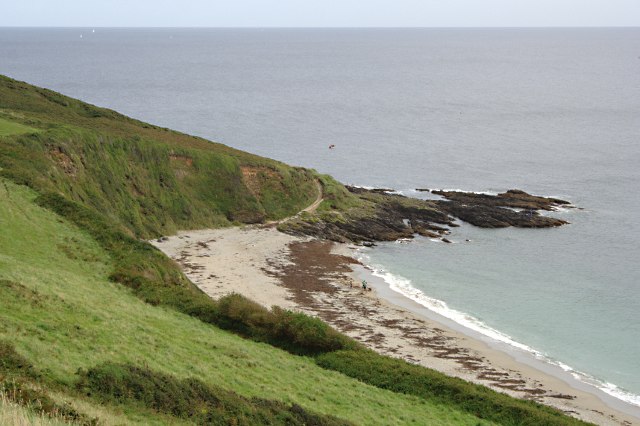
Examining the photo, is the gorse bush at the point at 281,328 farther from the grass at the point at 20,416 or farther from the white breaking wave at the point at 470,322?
the grass at the point at 20,416

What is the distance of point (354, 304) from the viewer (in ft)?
160

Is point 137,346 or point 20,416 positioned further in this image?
point 137,346

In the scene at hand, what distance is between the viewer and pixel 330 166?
10312 centimetres

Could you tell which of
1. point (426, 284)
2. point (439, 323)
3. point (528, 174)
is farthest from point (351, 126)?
point (439, 323)

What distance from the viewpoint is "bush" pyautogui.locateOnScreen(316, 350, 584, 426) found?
2789cm

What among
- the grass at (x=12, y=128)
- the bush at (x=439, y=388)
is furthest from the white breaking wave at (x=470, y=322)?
the grass at (x=12, y=128)

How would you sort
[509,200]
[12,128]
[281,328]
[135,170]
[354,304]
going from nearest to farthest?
[281,328]
[354,304]
[12,128]
[135,170]
[509,200]

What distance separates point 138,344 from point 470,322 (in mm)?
28477

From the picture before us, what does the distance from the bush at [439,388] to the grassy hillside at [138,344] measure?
6 cm

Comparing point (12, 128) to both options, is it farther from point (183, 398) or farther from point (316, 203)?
point (183, 398)

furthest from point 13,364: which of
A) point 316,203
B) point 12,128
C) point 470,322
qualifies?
point 316,203

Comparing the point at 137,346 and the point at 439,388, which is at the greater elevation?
the point at 439,388

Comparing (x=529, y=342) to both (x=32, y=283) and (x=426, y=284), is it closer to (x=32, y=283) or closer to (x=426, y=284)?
(x=426, y=284)

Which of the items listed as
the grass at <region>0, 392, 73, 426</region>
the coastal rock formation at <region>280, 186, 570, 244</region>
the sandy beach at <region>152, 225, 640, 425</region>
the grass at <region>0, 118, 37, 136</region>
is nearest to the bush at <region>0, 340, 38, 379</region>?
the grass at <region>0, 392, 73, 426</region>
